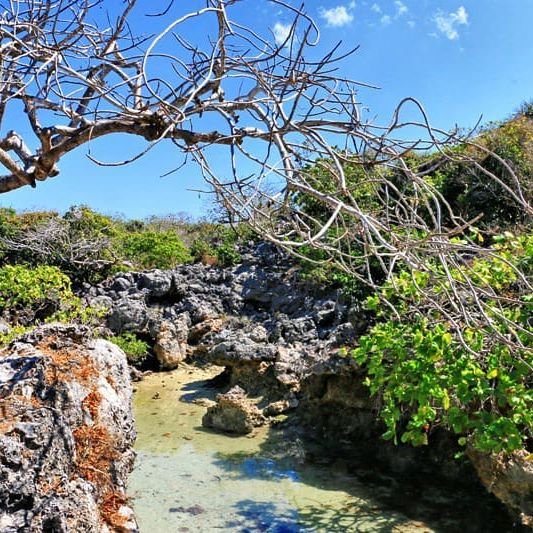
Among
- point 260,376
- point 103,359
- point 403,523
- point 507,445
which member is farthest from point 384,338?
point 260,376

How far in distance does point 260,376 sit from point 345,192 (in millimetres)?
7408

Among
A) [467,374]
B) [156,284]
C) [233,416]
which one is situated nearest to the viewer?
[467,374]

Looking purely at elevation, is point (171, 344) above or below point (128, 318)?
below

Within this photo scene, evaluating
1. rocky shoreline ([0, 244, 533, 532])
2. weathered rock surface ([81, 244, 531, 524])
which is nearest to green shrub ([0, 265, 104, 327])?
rocky shoreline ([0, 244, 533, 532])

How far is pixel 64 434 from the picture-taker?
129 inches

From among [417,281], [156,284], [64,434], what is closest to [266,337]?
[156,284]

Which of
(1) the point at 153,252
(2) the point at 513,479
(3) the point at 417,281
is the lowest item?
(2) the point at 513,479

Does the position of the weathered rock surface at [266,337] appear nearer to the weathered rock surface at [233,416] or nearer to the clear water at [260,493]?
the weathered rock surface at [233,416]

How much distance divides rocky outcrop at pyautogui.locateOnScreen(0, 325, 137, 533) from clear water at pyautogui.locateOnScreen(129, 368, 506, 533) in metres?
1.24

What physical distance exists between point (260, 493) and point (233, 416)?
188cm

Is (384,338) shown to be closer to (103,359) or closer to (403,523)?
(403,523)

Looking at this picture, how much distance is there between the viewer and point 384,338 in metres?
4.46

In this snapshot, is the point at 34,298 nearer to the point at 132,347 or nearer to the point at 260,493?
the point at 132,347

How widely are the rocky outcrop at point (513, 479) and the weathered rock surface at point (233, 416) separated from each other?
10.9 feet
